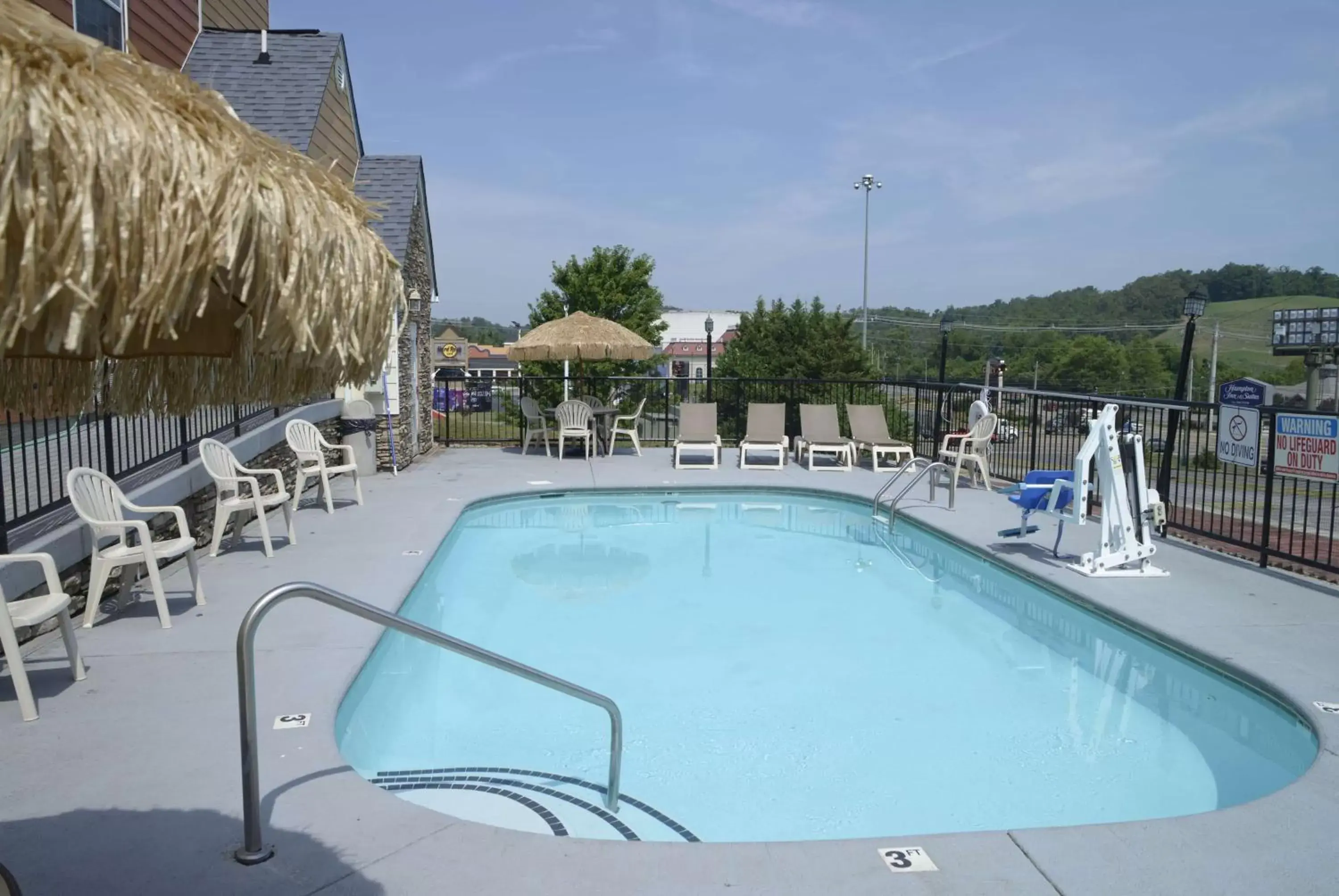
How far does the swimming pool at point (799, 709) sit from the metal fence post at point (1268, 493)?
83cm

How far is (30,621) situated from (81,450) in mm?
2367

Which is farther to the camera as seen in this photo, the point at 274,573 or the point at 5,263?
the point at 274,573

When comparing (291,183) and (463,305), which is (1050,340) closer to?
(463,305)

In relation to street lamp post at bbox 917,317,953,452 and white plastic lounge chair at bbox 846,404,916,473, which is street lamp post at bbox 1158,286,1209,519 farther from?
white plastic lounge chair at bbox 846,404,916,473

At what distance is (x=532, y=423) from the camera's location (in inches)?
511

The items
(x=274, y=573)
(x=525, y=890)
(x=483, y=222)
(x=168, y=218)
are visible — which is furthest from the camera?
(x=483, y=222)

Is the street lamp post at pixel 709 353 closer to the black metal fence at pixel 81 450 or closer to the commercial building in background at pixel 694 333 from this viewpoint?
the black metal fence at pixel 81 450

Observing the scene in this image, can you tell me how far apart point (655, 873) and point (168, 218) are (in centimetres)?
212

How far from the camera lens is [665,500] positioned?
406 inches

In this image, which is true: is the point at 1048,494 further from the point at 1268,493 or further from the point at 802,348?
the point at 802,348

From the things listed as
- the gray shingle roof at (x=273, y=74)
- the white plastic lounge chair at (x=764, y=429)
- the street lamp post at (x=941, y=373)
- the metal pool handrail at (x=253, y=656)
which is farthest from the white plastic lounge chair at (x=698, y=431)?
the metal pool handrail at (x=253, y=656)

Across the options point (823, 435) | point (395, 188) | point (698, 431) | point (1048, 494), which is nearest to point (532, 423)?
point (698, 431)

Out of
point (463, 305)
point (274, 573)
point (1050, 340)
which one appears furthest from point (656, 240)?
point (1050, 340)

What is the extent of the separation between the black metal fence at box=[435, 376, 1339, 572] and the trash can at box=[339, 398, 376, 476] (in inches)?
83.7
